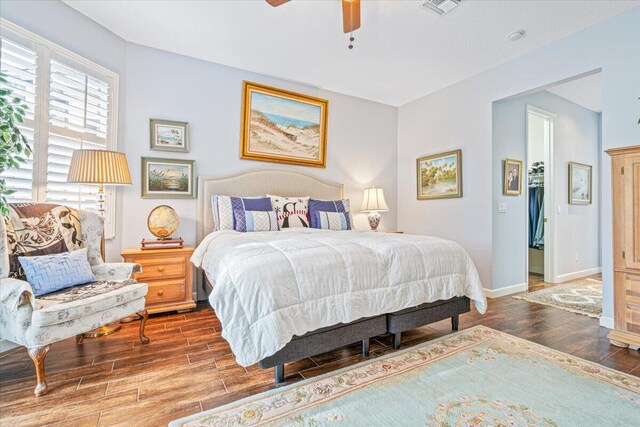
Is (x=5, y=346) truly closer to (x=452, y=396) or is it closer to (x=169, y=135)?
(x=169, y=135)

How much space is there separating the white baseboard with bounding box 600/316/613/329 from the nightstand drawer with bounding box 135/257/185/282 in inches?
159

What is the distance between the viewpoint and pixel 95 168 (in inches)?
99.8

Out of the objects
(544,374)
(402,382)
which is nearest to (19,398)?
(402,382)

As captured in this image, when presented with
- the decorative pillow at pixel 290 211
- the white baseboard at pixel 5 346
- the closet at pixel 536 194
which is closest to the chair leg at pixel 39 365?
the white baseboard at pixel 5 346

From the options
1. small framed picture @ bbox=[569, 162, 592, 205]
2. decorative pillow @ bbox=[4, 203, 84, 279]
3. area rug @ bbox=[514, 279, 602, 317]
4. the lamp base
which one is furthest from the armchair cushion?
small framed picture @ bbox=[569, 162, 592, 205]

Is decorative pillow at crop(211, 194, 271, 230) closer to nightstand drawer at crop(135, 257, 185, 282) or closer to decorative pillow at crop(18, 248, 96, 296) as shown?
nightstand drawer at crop(135, 257, 185, 282)

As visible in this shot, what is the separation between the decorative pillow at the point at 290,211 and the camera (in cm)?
360

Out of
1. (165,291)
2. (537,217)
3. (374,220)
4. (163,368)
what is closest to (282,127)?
(374,220)

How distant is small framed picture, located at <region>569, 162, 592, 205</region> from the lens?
461cm

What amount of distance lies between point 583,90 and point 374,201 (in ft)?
11.1

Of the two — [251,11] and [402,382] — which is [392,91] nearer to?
[251,11]

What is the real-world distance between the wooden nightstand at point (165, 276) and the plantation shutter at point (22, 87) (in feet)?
2.94

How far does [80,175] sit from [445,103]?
4451 mm

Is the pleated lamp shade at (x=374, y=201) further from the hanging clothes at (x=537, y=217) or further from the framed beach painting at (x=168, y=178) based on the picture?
the hanging clothes at (x=537, y=217)
